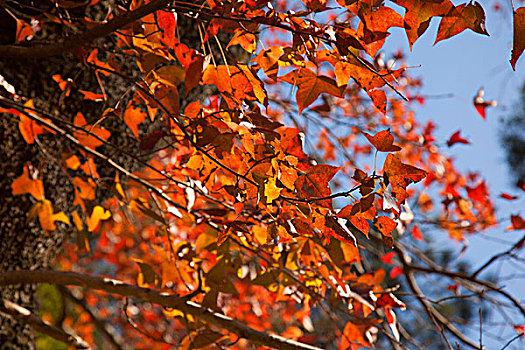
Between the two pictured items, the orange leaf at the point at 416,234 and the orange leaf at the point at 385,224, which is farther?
the orange leaf at the point at 416,234

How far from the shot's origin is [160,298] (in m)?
1.06

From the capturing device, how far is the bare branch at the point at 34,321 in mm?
1191

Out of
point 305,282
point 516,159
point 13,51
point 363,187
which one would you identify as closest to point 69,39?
point 13,51

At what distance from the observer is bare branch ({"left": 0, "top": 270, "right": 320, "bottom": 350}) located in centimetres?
100

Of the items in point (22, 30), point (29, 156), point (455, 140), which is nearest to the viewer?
point (22, 30)

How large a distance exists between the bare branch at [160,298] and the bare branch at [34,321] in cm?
10

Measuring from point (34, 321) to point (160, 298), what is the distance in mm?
431

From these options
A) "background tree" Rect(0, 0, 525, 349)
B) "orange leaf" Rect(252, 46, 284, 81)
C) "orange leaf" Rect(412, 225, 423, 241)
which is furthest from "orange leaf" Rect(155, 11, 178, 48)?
"orange leaf" Rect(412, 225, 423, 241)

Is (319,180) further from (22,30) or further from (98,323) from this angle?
(98,323)

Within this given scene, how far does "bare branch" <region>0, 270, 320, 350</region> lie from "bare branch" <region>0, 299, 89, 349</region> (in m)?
0.10

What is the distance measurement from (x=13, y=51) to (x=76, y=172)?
0.68 metres

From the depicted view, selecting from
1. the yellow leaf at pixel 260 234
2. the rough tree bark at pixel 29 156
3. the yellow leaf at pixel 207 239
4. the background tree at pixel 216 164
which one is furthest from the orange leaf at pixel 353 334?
the rough tree bark at pixel 29 156

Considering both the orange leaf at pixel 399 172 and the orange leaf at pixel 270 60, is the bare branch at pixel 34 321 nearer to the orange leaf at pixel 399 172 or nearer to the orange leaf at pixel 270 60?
the orange leaf at pixel 270 60

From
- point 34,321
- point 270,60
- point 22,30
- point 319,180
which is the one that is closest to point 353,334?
point 319,180
